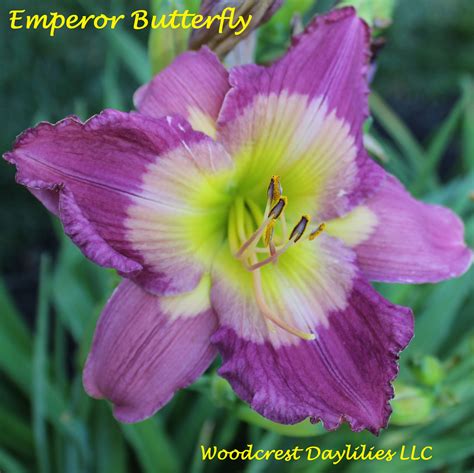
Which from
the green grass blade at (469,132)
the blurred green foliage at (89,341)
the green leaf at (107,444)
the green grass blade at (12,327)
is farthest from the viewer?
the green grass blade at (469,132)

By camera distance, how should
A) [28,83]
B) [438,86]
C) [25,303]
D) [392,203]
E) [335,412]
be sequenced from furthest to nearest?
[438,86] < [28,83] < [25,303] < [392,203] < [335,412]

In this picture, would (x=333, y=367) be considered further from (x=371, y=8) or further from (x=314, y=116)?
(x=371, y=8)

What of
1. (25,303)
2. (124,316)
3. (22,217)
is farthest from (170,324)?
(22,217)

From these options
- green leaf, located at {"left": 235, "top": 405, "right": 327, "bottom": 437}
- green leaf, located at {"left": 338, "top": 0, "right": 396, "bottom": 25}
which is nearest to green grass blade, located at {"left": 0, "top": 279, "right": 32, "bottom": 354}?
green leaf, located at {"left": 235, "top": 405, "right": 327, "bottom": 437}

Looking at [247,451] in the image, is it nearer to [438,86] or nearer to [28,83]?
[28,83]

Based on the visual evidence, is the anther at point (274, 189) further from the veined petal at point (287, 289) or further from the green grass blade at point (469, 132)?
the green grass blade at point (469, 132)

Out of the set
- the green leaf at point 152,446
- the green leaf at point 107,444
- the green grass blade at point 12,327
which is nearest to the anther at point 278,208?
the green leaf at point 152,446
